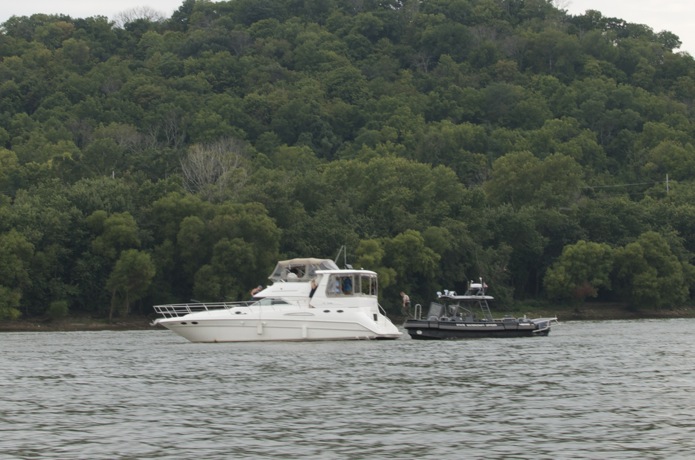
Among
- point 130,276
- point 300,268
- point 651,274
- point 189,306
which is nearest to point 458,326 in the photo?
point 300,268

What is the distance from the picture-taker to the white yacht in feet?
255

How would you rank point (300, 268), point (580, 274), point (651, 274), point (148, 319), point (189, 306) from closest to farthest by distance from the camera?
1. point (300, 268)
2. point (189, 306)
3. point (148, 319)
4. point (580, 274)
5. point (651, 274)

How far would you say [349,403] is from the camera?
1780 inches

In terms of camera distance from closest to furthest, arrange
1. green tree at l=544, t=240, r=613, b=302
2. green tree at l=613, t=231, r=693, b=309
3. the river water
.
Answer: the river water, green tree at l=544, t=240, r=613, b=302, green tree at l=613, t=231, r=693, b=309

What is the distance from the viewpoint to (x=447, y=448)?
115 ft

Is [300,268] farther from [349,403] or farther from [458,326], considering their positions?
[349,403]

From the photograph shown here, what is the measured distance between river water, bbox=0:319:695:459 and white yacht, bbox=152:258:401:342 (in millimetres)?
3153

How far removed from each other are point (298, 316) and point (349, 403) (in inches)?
1304

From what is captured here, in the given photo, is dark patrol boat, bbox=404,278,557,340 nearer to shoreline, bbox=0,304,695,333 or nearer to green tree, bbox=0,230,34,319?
shoreline, bbox=0,304,695,333

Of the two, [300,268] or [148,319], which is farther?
[148,319]

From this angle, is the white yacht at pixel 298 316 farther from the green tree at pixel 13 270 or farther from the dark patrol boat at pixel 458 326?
the green tree at pixel 13 270

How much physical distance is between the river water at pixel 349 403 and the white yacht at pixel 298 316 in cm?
315

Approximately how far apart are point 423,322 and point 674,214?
90.6 m

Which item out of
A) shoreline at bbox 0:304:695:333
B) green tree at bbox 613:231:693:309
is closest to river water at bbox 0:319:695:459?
shoreline at bbox 0:304:695:333
